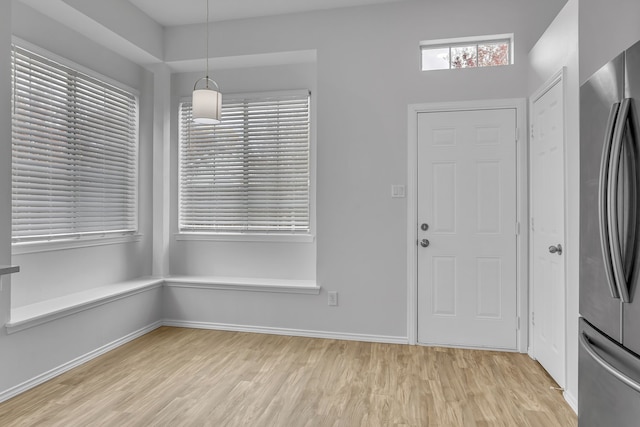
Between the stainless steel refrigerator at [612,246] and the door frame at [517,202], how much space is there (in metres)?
1.69

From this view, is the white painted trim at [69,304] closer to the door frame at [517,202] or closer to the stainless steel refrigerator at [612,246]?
the door frame at [517,202]

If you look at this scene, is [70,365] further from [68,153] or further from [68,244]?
[68,153]

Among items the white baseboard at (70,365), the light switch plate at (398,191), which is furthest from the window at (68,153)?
the light switch plate at (398,191)

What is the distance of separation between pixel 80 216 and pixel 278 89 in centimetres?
216

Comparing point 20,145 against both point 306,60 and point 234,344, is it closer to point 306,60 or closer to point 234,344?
point 234,344

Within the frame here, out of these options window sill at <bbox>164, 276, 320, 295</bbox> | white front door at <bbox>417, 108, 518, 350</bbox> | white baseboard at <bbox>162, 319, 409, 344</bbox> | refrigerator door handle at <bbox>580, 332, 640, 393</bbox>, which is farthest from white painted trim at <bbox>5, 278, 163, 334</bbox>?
refrigerator door handle at <bbox>580, 332, 640, 393</bbox>

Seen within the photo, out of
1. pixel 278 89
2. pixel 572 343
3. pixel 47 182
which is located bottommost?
pixel 572 343

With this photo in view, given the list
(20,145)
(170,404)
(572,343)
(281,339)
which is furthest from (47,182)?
(572,343)

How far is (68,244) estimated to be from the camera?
3369mm

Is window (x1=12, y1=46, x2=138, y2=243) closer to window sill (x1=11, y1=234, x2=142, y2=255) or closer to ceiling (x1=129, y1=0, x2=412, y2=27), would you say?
window sill (x1=11, y1=234, x2=142, y2=255)

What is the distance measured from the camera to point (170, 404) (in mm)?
2488

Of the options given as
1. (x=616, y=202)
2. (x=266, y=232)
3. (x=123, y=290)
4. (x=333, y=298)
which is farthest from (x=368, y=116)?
(x=123, y=290)

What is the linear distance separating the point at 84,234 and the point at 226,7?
234 cm

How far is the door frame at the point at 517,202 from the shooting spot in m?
3.34
